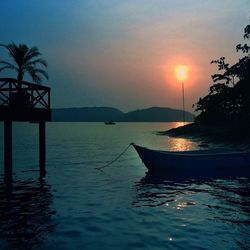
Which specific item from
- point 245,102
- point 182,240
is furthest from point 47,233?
point 245,102

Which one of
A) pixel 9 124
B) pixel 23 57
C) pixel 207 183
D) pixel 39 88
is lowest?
pixel 207 183

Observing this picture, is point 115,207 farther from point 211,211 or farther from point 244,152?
point 244,152

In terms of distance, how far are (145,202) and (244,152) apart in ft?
40.6

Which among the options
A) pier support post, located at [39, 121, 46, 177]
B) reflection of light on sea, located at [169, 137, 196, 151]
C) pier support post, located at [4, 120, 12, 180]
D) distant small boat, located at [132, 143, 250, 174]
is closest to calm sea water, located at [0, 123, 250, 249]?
pier support post, located at [4, 120, 12, 180]

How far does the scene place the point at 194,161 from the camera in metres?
23.7

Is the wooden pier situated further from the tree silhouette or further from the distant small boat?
the tree silhouette

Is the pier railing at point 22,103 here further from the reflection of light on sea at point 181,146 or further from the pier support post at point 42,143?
the reflection of light on sea at point 181,146

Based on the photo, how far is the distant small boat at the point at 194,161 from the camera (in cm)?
2372

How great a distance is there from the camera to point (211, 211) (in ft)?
44.4

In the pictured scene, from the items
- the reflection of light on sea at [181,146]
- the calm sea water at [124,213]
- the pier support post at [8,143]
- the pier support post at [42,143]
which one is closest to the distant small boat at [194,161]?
the calm sea water at [124,213]

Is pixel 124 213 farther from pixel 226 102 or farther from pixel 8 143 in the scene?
pixel 226 102

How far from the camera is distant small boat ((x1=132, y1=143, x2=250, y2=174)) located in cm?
2372

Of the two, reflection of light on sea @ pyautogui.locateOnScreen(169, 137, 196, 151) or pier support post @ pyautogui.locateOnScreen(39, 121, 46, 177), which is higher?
pier support post @ pyautogui.locateOnScreen(39, 121, 46, 177)

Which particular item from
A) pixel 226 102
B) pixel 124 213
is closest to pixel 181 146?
pixel 226 102
